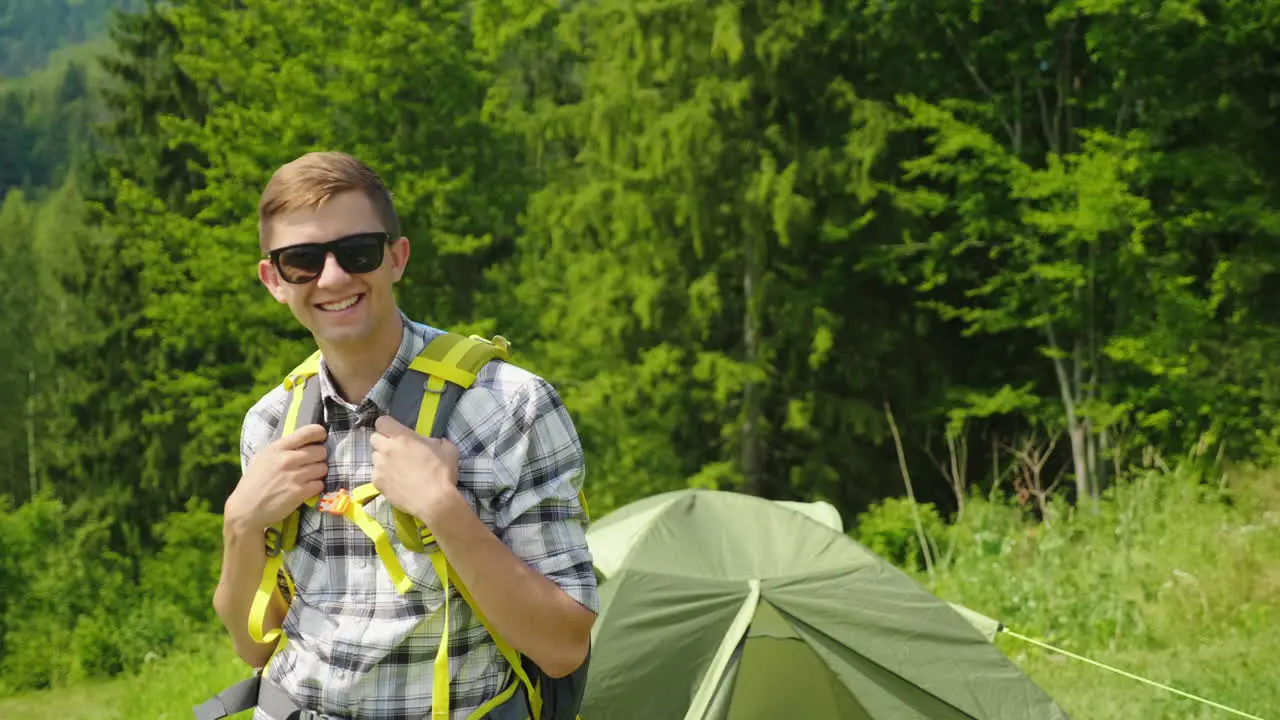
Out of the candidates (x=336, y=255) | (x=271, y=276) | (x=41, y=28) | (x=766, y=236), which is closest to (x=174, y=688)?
(x=271, y=276)

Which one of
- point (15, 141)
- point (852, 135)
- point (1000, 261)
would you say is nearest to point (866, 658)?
point (852, 135)

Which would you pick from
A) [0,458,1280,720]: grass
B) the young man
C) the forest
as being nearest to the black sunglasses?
the young man

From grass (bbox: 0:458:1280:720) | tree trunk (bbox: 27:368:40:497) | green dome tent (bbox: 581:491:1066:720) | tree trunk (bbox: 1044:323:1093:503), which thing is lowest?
tree trunk (bbox: 27:368:40:497)

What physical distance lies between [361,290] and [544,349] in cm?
1520

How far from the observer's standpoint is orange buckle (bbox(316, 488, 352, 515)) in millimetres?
1499

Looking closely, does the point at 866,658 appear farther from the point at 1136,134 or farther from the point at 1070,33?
the point at 1070,33

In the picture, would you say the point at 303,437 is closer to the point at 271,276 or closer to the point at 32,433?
the point at 271,276

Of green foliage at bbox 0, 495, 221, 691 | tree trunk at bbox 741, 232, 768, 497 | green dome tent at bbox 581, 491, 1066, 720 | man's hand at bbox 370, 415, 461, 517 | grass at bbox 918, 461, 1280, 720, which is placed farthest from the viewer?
green foliage at bbox 0, 495, 221, 691

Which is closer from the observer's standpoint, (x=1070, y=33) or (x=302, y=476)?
(x=302, y=476)

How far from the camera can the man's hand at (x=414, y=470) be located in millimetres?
1399

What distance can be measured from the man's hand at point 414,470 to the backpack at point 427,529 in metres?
0.04

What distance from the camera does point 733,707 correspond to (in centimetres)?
453

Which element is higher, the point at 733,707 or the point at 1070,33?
the point at 1070,33

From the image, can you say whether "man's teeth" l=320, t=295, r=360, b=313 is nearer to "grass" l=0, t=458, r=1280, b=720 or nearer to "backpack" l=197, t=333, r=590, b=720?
"backpack" l=197, t=333, r=590, b=720
